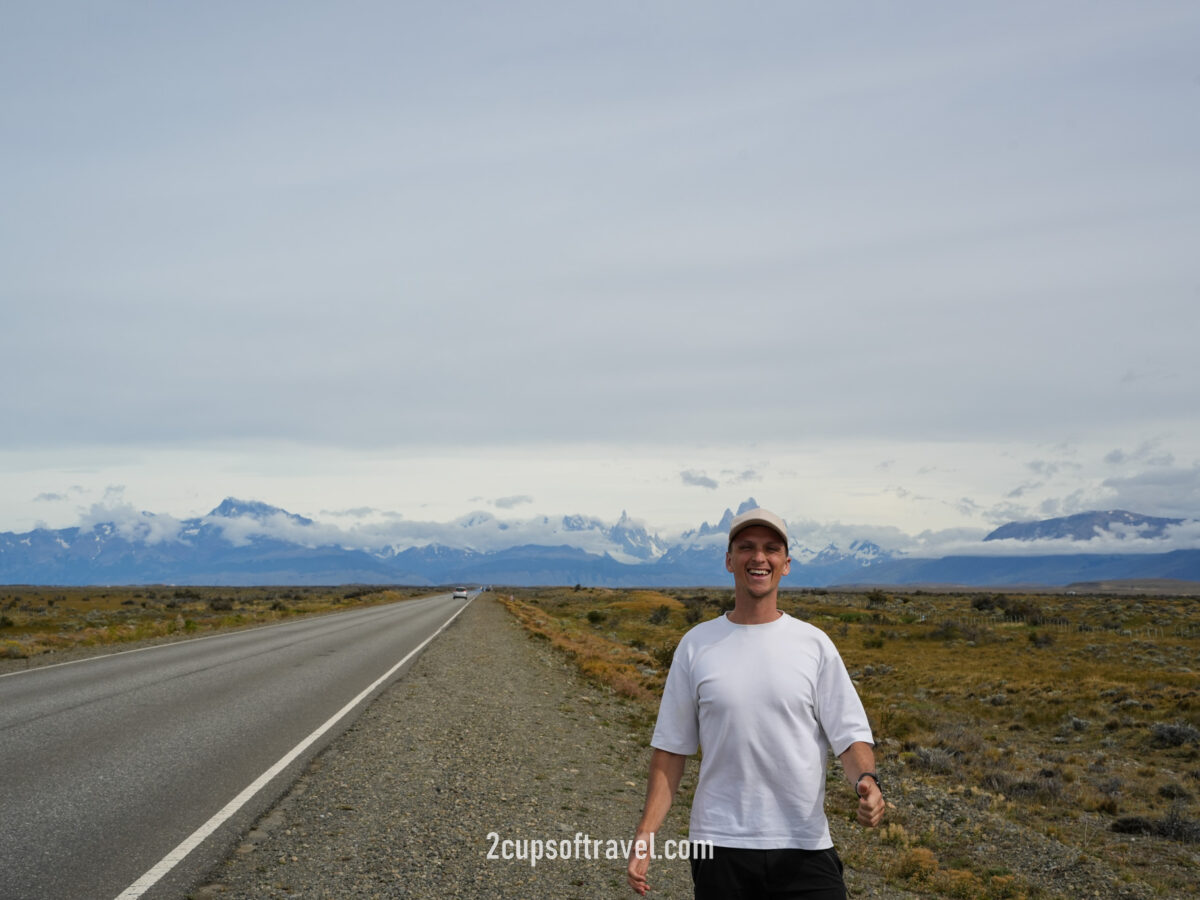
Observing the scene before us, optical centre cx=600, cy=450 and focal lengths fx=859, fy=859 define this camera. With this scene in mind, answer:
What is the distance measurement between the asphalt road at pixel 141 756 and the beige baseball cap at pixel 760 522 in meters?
4.76

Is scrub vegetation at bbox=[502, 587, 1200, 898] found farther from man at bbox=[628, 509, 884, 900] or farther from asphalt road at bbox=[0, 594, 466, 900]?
asphalt road at bbox=[0, 594, 466, 900]

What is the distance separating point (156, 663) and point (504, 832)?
16.3 meters

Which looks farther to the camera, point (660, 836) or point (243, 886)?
point (660, 836)

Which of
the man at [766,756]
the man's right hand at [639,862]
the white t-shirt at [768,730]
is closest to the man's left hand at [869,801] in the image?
the man at [766,756]

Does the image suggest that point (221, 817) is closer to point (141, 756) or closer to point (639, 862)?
point (141, 756)

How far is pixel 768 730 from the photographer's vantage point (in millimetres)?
3383

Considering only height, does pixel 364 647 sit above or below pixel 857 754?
below

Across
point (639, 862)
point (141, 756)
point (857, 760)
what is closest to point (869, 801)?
point (857, 760)

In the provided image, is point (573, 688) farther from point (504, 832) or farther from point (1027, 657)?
point (1027, 657)

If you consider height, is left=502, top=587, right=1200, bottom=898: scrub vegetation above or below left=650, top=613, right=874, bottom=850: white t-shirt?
below

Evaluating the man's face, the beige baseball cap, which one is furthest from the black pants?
the beige baseball cap

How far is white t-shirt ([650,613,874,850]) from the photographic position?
338 cm

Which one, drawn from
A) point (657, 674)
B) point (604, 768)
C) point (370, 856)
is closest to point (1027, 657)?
point (657, 674)

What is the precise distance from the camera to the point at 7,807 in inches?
304
